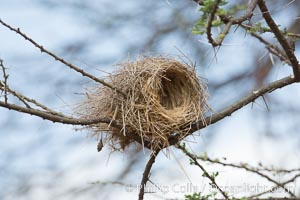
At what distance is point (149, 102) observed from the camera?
1.83m

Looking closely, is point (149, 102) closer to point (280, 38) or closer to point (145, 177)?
point (145, 177)

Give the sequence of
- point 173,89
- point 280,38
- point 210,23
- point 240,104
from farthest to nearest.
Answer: point 173,89 < point 240,104 < point 280,38 < point 210,23

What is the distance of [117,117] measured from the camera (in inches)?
69.4

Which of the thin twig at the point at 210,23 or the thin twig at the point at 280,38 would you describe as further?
the thin twig at the point at 280,38

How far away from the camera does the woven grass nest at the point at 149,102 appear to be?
69.3 inches

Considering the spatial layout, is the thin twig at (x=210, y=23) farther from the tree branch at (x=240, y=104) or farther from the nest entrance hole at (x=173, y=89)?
the nest entrance hole at (x=173, y=89)

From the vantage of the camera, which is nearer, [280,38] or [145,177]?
[280,38]

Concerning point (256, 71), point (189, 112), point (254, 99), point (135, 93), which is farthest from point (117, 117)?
point (256, 71)

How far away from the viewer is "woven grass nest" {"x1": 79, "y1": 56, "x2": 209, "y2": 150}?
1760 millimetres


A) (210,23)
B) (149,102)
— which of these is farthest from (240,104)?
(210,23)

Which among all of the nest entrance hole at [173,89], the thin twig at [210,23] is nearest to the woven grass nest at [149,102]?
the nest entrance hole at [173,89]

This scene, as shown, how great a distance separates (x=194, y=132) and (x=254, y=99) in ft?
0.80

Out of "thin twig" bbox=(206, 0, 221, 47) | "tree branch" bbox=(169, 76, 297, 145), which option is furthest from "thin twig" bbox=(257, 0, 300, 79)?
"thin twig" bbox=(206, 0, 221, 47)

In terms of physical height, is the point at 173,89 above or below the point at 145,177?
above
